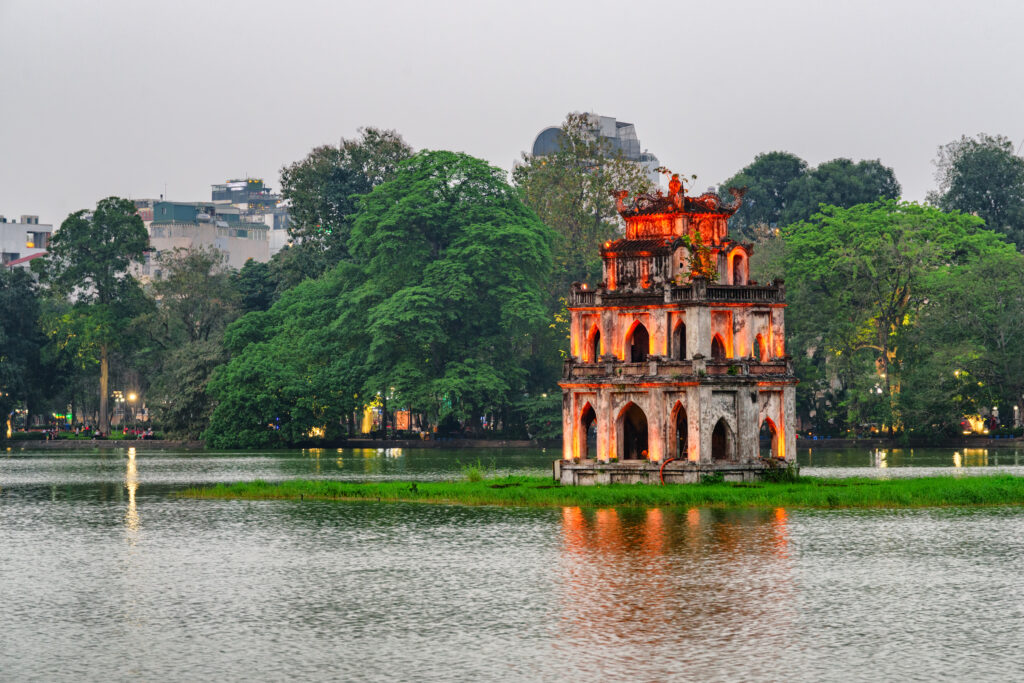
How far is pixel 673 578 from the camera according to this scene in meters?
36.5

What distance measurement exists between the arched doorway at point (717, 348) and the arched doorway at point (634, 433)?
208 inches

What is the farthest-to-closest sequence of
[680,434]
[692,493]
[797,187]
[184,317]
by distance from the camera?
1. [797,187]
2. [184,317]
3. [680,434]
4. [692,493]

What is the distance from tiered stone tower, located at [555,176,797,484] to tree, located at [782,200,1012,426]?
48.8m

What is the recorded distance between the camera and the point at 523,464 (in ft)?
302

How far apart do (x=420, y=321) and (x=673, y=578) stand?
81279 millimetres

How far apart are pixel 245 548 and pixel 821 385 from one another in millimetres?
83596

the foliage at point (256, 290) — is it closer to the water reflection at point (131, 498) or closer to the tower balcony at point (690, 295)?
the water reflection at point (131, 498)

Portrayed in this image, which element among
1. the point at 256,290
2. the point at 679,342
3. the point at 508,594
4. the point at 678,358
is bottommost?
the point at 508,594

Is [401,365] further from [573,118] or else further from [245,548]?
[245,548]

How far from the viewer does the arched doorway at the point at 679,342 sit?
65375 mm

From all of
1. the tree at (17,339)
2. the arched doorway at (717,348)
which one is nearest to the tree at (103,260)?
the tree at (17,339)

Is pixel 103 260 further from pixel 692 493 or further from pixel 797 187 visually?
pixel 692 493

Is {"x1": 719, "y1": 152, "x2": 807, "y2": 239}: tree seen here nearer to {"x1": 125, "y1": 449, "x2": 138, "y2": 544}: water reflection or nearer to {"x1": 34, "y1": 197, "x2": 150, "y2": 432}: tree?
{"x1": 34, "y1": 197, "x2": 150, "y2": 432}: tree

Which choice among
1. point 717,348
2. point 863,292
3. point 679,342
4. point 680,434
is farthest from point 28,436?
point 717,348
